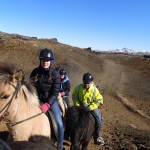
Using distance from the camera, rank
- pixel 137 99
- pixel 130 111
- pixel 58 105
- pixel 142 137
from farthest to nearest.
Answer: pixel 137 99, pixel 130 111, pixel 142 137, pixel 58 105

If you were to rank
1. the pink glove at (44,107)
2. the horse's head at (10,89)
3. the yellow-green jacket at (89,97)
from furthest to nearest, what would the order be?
the yellow-green jacket at (89,97) < the pink glove at (44,107) < the horse's head at (10,89)

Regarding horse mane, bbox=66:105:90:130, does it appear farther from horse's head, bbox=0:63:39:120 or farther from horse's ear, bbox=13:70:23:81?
horse's ear, bbox=13:70:23:81

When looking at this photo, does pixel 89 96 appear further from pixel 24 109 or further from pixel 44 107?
pixel 24 109

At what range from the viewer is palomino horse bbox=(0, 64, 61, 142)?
5.63 meters

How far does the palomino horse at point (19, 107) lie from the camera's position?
5.63 metres

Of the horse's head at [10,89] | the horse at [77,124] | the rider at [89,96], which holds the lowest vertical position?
the horse at [77,124]

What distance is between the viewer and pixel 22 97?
6.12m

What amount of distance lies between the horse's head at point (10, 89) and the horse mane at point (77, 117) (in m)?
2.57

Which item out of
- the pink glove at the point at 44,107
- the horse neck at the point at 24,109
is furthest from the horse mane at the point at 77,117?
the horse neck at the point at 24,109

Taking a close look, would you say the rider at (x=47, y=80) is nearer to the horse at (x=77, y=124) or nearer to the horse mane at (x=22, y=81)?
the horse mane at (x=22, y=81)

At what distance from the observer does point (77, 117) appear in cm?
845

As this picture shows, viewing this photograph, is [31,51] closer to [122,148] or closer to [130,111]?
[130,111]

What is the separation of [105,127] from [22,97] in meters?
9.82

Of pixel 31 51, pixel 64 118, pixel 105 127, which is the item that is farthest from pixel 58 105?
pixel 31 51
